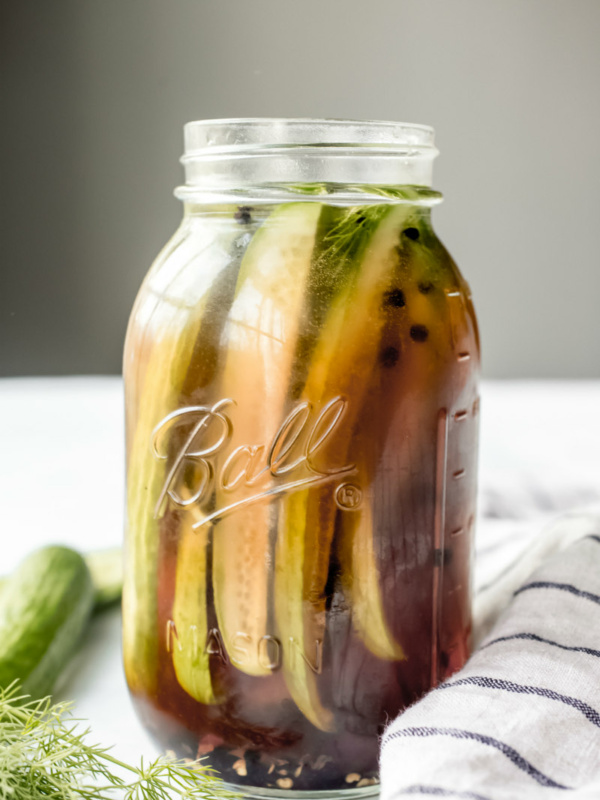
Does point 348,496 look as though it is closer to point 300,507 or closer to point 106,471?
point 300,507

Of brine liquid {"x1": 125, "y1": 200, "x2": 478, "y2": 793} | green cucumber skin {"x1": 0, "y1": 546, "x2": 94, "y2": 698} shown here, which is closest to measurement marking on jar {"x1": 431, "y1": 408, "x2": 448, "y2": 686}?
brine liquid {"x1": 125, "y1": 200, "x2": 478, "y2": 793}

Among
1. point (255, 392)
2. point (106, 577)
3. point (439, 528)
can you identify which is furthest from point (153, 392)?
point (106, 577)

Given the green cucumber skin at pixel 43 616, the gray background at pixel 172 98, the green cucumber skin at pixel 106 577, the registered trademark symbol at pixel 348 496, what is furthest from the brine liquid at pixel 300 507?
the gray background at pixel 172 98

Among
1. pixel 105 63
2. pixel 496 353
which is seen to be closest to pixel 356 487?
pixel 105 63

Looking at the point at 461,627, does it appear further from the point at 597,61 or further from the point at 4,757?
the point at 597,61

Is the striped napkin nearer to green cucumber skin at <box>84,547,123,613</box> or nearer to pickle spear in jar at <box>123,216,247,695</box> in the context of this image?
pickle spear in jar at <box>123,216,247,695</box>

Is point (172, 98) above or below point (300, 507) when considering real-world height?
above
